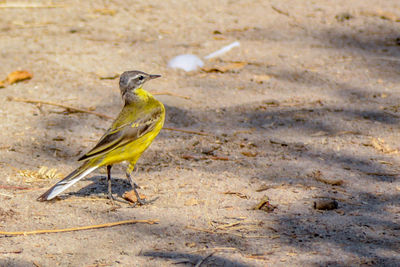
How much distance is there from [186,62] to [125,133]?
270 cm

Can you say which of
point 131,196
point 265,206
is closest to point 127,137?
point 131,196

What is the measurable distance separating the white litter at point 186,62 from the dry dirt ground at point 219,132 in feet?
0.39

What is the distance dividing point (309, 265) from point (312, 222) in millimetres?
580

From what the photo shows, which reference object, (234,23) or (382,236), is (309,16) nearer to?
(234,23)

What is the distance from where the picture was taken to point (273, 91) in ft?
20.3

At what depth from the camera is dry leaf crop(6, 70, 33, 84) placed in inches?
251

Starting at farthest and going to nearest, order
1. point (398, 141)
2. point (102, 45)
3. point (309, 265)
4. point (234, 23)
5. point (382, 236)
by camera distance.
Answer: point (234, 23)
point (102, 45)
point (398, 141)
point (382, 236)
point (309, 265)

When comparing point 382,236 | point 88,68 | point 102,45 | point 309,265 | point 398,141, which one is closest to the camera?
point 309,265

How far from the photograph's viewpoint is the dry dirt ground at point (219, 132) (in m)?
3.51

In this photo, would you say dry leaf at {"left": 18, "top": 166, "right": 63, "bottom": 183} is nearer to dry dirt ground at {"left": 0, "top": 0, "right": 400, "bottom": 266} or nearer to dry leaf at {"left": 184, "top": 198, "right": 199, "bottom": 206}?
dry dirt ground at {"left": 0, "top": 0, "right": 400, "bottom": 266}

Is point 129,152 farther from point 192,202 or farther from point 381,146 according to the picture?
point 381,146

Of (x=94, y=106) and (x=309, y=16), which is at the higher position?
(x=309, y=16)

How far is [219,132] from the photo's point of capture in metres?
5.38

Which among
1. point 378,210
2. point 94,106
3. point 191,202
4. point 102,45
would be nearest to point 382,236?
point 378,210
